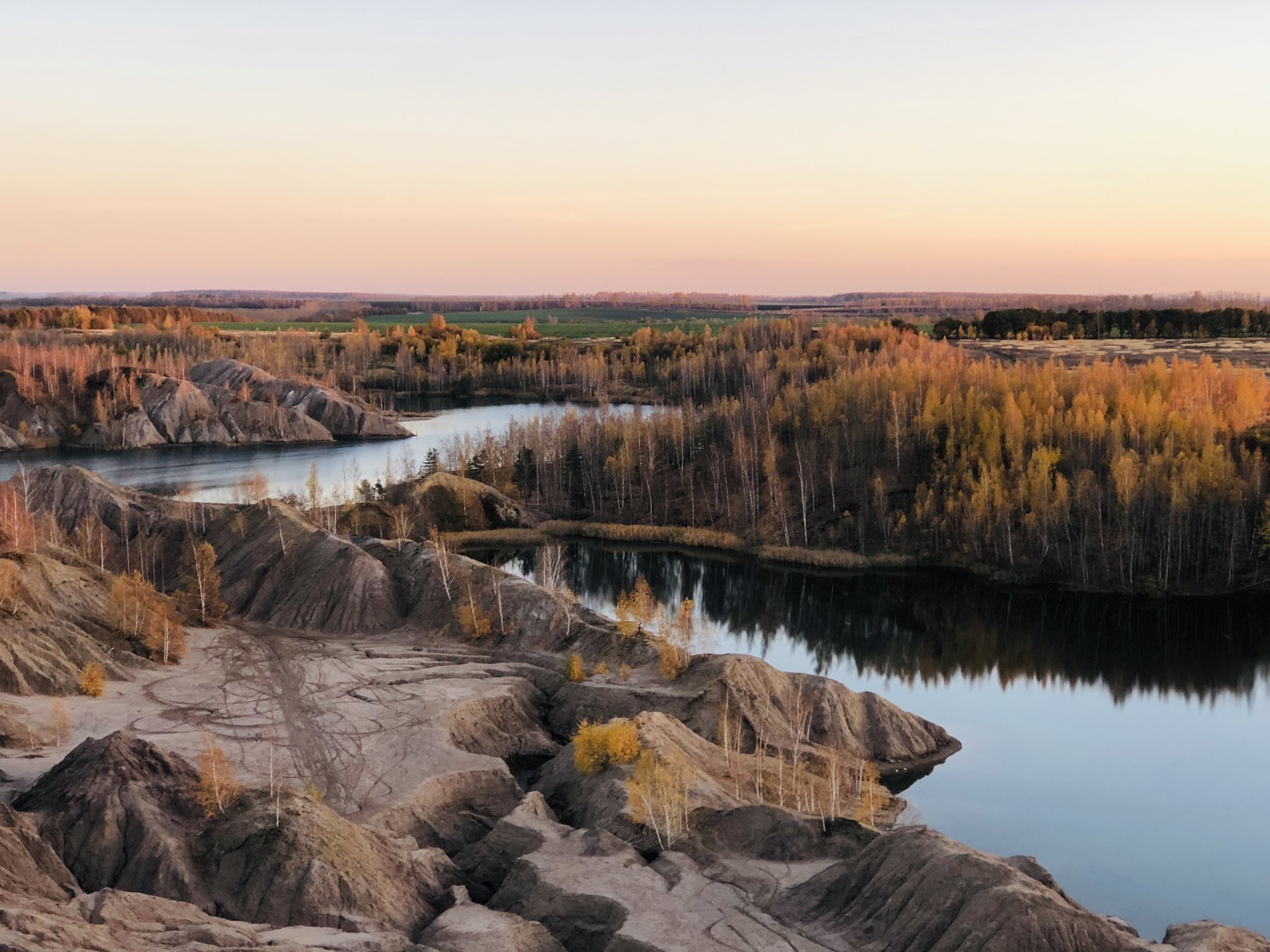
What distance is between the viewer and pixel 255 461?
496 ft

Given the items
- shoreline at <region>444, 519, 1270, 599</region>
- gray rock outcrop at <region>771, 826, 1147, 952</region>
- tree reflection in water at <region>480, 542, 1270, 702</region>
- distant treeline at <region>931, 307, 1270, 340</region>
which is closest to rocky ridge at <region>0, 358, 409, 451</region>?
shoreline at <region>444, 519, 1270, 599</region>

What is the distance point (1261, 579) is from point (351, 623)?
65596 millimetres

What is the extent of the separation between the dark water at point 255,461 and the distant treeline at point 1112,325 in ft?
234

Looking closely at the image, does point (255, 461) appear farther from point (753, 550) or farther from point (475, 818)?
point (475, 818)

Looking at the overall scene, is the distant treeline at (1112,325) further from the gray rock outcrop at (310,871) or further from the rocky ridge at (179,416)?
the gray rock outcrop at (310,871)

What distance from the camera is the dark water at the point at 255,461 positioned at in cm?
12781

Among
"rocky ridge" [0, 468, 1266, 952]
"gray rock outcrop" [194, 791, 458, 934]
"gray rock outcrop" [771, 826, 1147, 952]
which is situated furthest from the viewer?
"gray rock outcrop" [194, 791, 458, 934]

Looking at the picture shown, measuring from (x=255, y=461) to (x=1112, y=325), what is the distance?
132038 mm

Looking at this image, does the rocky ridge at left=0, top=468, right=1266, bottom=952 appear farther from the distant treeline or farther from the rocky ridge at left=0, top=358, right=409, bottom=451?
the distant treeline

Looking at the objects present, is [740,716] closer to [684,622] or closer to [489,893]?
[684,622]

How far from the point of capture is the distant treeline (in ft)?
555

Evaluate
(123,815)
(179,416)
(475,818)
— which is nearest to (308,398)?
(179,416)

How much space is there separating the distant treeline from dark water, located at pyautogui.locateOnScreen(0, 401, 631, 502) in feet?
234

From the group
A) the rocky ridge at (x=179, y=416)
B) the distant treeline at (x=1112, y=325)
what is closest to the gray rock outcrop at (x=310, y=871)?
the rocky ridge at (x=179, y=416)
